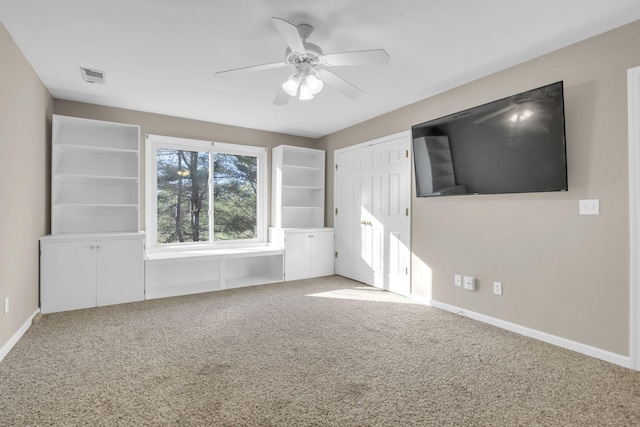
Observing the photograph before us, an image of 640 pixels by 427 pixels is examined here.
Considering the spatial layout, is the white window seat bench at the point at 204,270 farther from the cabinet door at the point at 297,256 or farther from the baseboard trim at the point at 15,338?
the baseboard trim at the point at 15,338

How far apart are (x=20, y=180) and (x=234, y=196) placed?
8.83 feet

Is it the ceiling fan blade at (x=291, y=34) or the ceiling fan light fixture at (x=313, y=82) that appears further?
the ceiling fan light fixture at (x=313, y=82)

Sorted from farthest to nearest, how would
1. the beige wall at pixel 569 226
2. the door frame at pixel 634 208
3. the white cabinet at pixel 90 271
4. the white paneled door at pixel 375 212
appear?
1. the white paneled door at pixel 375 212
2. the white cabinet at pixel 90 271
3. the beige wall at pixel 569 226
4. the door frame at pixel 634 208

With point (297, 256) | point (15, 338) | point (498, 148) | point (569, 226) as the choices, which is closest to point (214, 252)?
point (297, 256)

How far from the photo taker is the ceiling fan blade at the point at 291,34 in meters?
1.86

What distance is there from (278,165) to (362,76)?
7.90 ft

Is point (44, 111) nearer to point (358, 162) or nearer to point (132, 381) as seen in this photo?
point (132, 381)

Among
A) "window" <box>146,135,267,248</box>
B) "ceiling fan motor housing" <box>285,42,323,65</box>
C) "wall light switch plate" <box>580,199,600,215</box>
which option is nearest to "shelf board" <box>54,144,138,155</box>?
"window" <box>146,135,267,248</box>

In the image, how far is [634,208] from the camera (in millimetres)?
2252

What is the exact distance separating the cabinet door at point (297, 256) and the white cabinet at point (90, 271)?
1.96 meters

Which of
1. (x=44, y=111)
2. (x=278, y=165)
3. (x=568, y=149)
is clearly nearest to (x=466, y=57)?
(x=568, y=149)

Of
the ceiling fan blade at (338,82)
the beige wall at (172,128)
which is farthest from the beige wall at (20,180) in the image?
the ceiling fan blade at (338,82)

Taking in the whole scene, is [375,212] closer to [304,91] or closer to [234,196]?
[234,196]

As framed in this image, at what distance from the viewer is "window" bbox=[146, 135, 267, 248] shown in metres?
4.61
